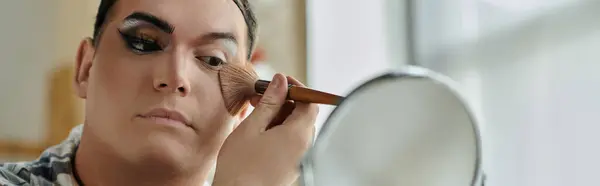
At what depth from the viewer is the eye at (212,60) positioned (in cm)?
74

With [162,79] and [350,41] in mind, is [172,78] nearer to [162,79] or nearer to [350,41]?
[162,79]

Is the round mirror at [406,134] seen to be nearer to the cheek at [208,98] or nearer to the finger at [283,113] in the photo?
the finger at [283,113]

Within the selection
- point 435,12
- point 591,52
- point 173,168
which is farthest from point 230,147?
point 435,12

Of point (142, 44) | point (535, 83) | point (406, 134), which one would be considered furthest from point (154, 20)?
point (535, 83)

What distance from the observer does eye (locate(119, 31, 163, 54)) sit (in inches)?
28.6

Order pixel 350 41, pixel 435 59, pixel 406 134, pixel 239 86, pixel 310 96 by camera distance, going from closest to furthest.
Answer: pixel 406 134, pixel 310 96, pixel 239 86, pixel 435 59, pixel 350 41

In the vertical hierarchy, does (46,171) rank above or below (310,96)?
below

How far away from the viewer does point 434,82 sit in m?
0.47

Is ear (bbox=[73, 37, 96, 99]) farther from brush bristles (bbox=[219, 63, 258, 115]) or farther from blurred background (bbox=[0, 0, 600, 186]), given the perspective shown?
blurred background (bbox=[0, 0, 600, 186])

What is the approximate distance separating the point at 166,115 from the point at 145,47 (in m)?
0.08

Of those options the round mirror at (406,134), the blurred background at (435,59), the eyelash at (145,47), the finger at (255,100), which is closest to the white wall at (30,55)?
the blurred background at (435,59)

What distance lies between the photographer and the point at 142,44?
2.40 feet

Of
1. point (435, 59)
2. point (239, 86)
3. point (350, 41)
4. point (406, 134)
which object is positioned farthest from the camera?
point (350, 41)

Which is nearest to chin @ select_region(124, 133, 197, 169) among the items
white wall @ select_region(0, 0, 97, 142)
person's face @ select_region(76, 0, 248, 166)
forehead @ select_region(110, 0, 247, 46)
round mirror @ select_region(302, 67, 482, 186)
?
person's face @ select_region(76, 0, 248, 166)
